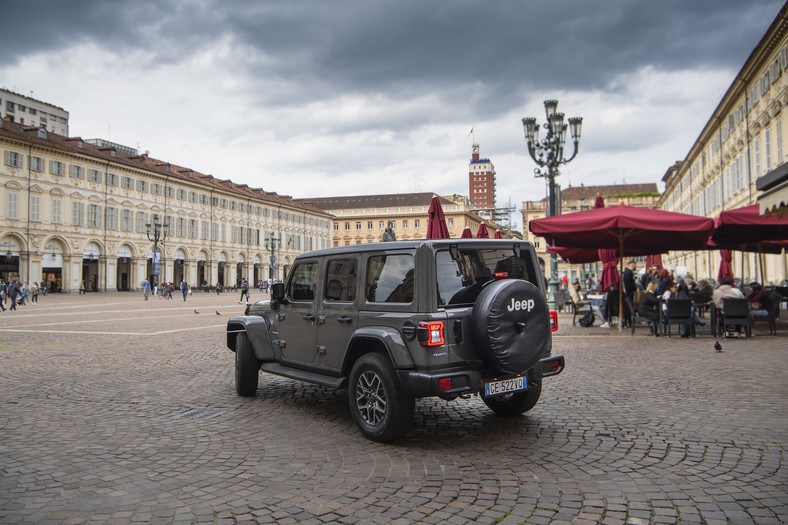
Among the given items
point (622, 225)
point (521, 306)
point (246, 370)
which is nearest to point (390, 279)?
point (521, 306)

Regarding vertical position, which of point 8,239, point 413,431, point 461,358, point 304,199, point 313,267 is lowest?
point 413,431

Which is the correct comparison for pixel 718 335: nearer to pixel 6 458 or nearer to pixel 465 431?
pixel 465 431

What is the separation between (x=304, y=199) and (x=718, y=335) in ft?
390

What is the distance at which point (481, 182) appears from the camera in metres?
181

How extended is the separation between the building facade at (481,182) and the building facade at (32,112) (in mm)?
114375

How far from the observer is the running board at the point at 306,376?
5.49 meters

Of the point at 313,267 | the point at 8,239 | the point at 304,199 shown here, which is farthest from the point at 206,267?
the point at 313,267

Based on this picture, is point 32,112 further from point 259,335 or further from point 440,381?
point 440,381

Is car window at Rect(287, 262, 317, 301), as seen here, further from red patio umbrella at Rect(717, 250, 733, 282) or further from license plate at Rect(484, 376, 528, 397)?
red patio umbrella at Rect(717, 250, 733, 282)

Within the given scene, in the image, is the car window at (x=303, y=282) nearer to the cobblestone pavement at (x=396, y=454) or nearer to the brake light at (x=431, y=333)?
the cobblestone pavement at (x=396, y=454)

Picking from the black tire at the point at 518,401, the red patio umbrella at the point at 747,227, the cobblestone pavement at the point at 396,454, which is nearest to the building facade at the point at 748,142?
the red patio umbrella at the point at 747,227

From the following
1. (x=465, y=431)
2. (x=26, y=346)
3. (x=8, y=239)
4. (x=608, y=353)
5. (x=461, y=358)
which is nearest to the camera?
(x=461, y=358)

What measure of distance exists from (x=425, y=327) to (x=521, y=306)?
Result: 0.85m

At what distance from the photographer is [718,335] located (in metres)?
12.9
